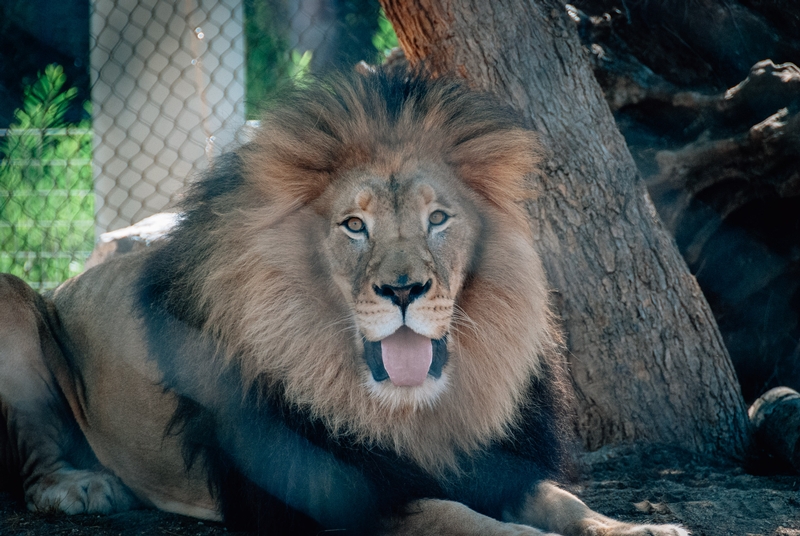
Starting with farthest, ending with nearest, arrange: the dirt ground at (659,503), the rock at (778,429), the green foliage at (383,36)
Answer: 1. the green foliage at (383,36)
2. the rock at (778,429)
3. the dirt ground at (659,503)

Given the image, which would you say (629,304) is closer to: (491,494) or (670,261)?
(670,261)

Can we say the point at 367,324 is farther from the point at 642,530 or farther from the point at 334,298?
the point at 642,530

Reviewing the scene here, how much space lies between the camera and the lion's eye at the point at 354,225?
89.6 inches

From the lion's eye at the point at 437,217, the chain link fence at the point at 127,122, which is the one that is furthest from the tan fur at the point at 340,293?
the chain link fence at the point at 127,122

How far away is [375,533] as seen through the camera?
7.27 ft

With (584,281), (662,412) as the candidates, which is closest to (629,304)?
(584,281)

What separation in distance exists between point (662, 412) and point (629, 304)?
1.56ft

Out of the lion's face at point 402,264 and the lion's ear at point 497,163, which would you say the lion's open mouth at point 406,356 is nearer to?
the lion's face at point 402,264

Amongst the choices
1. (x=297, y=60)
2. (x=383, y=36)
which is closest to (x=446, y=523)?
(x=297, y=60)

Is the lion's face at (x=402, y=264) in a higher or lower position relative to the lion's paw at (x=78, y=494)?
higher

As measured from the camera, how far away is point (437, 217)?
2.32 metres

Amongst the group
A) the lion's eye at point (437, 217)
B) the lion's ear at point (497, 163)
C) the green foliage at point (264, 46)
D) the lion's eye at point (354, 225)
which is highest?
the green foliage at point (264, 46)

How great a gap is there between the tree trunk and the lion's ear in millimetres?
952

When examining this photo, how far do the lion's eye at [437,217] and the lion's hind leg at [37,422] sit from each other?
151cm
